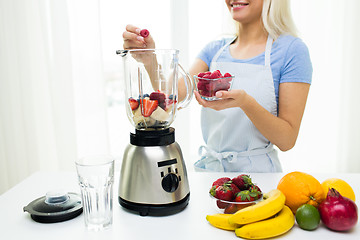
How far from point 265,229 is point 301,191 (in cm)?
16

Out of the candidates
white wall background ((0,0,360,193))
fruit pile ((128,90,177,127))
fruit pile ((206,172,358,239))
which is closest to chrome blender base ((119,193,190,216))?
fruit pile ((206,172,358,239))

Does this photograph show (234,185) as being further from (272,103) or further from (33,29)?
(33,29)

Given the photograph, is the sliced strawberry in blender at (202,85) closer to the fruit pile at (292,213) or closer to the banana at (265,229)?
the fruit pile at (292,213)

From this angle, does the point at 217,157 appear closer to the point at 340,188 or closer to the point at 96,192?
the point at 340,188

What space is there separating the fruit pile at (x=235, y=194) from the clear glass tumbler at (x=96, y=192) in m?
0.26

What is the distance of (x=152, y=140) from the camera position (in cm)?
100

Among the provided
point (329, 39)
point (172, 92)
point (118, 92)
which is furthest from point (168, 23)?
point (172, 92)

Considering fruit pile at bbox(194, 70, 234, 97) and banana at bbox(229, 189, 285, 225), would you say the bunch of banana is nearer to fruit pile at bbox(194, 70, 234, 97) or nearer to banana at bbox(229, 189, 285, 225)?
banana at bbox(229, 189, 285, 225)

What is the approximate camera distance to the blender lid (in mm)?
971

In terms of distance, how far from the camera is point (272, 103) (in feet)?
5.03

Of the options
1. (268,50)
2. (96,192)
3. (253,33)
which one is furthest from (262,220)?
(253,33)

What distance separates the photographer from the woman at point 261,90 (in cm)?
146

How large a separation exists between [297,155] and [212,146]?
3.90 ft

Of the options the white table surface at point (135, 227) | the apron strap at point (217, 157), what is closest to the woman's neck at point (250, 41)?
the apron strap at point (217, 157)
